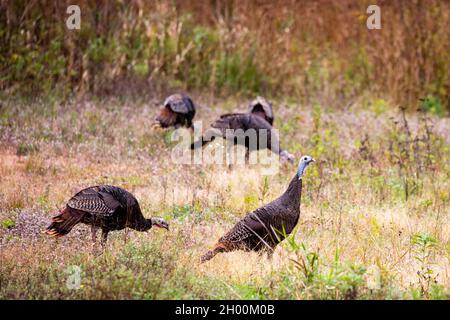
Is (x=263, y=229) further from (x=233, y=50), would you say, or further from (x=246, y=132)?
(x=233, y=50)

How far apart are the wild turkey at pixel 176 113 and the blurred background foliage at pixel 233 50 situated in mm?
2169

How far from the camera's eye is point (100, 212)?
6.76 meters

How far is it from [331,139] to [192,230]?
14.6ft

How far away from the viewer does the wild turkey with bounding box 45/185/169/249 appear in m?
6.75

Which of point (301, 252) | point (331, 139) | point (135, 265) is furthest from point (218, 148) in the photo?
point (135, 265)

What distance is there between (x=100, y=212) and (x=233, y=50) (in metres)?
8.63

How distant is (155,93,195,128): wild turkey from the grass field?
0.23m

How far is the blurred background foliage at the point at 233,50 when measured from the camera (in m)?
13.1
